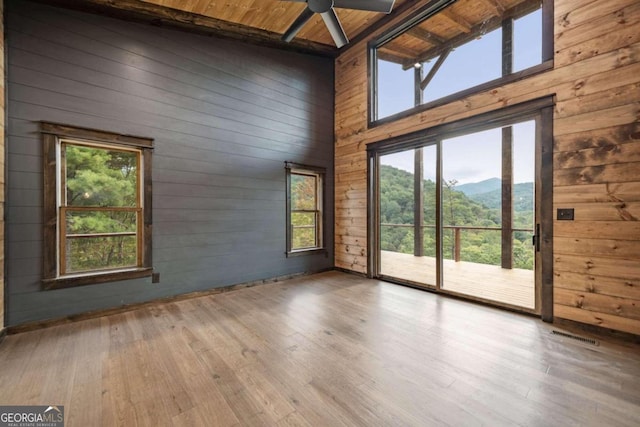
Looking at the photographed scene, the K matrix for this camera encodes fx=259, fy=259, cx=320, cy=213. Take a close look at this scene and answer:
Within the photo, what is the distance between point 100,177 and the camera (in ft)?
10.5

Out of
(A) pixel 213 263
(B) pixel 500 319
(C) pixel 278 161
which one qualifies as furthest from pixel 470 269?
(A) pixel 213 263

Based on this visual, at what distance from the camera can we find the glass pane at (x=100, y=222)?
302 cm

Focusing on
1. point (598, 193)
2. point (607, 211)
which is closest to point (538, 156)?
point (598, 193)

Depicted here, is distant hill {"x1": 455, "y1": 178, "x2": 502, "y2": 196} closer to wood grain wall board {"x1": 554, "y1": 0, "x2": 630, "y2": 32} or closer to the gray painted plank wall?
the gray painted plank wall

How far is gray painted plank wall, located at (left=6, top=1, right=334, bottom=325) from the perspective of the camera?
2740mm

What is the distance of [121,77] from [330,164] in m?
3.51

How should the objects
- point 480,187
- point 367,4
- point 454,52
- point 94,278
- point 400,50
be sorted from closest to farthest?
point 367,4, point 94,278, point 454,52, point 400,50, point 480,187

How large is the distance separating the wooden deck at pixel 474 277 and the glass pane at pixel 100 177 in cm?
420

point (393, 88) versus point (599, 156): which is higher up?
point (393, 88)

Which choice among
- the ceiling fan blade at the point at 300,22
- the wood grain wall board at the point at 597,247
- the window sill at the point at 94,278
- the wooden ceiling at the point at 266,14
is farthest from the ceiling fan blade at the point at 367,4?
the window sill at the point at 94,278

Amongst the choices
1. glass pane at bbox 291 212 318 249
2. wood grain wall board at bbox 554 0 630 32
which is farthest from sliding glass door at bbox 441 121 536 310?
glass pane at bbox 291 212 318 249

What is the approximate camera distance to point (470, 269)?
537 centimetres

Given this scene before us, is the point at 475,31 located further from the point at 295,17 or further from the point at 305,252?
the point at 305,252

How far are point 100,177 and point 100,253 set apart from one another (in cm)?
94
